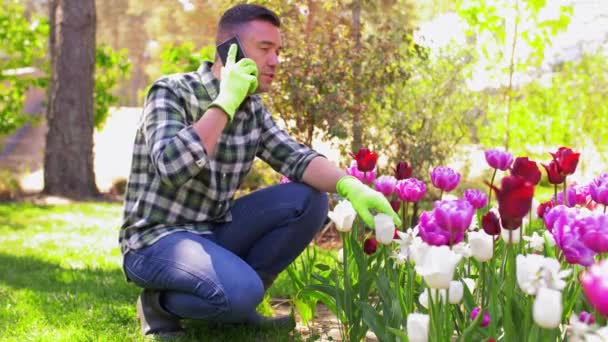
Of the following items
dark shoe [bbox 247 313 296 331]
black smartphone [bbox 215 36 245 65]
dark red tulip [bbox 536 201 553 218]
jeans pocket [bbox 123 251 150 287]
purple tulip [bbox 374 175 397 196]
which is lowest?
dark shoe [bbox 247 313 296 331]

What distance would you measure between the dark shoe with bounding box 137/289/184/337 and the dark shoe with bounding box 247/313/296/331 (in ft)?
0.90

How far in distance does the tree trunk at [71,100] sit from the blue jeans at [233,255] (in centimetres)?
600

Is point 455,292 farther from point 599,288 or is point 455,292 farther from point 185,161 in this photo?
point 185,161

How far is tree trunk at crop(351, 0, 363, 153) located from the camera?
4789mm

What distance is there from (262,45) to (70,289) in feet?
5.70

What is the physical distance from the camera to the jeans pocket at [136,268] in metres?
2.57

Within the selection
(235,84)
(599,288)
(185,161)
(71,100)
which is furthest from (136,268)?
(71,100)

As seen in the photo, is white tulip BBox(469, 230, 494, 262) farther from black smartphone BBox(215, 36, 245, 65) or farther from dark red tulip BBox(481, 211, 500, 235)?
black smartphone BBox(215, 36, 245, 65)

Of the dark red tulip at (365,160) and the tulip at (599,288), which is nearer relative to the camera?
the tulip at (599,288)

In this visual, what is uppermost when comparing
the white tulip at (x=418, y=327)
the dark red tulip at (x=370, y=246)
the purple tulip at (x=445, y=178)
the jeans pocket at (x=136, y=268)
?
the purple tulip at (x=445, y=178)

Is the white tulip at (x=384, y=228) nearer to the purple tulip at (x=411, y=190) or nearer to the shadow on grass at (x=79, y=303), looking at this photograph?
the purple tulip at (x=411, y=190)

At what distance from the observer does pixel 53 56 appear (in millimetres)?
8594

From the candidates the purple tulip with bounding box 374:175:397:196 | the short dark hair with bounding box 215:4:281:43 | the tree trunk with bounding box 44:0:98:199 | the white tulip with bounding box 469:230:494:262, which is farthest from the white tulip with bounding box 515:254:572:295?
the tree trunk with bounding box 44:0:98:199

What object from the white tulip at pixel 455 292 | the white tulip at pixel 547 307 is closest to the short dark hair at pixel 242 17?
the white tulip at pixel 455 292
